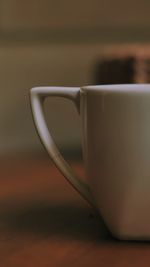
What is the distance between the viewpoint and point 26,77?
0.91 meters

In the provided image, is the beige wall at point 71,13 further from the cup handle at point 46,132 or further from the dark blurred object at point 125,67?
the cup handle at point 46,132

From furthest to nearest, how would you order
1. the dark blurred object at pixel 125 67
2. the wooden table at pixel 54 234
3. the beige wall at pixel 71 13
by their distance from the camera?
the beige wall at pixel 71 13, the dark blurred object at pixel 125 67, the wooden table at pixel 54 234

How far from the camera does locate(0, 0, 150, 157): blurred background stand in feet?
2.96

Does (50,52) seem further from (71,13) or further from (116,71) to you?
(116,71)

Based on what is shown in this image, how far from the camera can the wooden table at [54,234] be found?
1.05ft

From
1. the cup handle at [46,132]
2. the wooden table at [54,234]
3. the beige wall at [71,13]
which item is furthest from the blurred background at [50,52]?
the cup handle at [46,132]

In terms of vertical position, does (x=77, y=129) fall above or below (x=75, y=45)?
below

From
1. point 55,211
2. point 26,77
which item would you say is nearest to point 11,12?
point 26,77

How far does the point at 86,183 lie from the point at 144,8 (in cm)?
61

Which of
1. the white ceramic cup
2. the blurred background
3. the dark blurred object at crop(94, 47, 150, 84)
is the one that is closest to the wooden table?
the white ceramic cup

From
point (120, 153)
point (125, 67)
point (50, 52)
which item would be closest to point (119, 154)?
Answer: point (120, 153)

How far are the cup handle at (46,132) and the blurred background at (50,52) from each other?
50 cm

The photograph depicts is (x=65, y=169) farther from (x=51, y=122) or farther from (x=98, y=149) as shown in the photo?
(x=51, y=122)

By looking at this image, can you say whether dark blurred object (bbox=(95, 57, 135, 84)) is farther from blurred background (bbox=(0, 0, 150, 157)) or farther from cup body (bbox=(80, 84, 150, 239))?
cup body (bbox=(80, 84, 150, 239))
